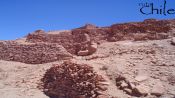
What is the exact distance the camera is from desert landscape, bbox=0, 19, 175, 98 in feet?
41.9

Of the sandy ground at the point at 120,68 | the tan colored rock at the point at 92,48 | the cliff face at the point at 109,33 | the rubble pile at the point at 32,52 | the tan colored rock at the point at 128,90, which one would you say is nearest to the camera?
the tan colored rock at the point at 128,90

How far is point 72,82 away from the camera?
13500mm

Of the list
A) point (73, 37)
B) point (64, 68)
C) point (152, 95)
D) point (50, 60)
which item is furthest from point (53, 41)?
point (152, 95)

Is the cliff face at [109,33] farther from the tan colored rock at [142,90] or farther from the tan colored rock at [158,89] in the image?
the tan colored rock at [142,90]

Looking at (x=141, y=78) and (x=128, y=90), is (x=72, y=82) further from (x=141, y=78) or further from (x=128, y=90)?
(x=141, y=78)

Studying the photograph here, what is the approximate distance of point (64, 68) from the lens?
14336mm

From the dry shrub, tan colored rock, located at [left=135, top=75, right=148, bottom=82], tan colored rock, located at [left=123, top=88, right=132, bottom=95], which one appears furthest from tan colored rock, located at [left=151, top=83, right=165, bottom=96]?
the dry shrub

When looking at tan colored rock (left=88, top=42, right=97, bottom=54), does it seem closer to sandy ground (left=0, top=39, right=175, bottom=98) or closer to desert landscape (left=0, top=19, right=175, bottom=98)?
desert landscape (left=0, top=19, right=175, bottom=98)

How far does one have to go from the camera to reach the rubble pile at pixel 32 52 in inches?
691

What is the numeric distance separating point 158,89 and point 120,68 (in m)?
2.21

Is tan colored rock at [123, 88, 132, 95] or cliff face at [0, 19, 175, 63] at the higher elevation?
cliff face at [0, 19, 175, 63]

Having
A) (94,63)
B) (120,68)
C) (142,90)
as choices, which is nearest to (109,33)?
(94,63)

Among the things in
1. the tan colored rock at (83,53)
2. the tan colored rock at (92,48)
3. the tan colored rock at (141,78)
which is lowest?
the tan colored rock at (141,78)

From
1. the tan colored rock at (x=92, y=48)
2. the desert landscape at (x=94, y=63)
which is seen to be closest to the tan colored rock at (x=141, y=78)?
the desert landscape at (x=94, y=63)
